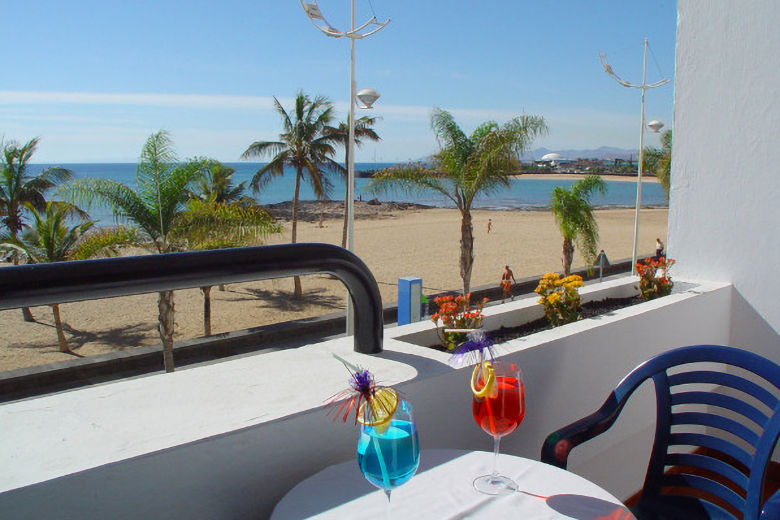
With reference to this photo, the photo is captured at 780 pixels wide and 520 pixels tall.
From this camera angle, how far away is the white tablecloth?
1380mm

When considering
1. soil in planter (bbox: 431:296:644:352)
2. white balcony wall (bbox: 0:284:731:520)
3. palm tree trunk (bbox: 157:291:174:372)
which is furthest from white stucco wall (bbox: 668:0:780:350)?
palm tree trunk (bbox: 157:291:174:372)

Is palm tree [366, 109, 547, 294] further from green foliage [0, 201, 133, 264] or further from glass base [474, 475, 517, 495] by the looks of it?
glass base [474, 475, 517, 495]

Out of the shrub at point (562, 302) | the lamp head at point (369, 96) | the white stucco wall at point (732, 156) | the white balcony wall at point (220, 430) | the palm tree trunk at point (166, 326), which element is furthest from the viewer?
the lamp head at point (369, 96)

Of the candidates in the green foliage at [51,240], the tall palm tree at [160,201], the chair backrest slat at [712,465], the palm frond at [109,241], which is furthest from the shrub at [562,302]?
the green foliage at [51,240]

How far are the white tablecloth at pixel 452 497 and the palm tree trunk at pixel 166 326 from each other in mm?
9731

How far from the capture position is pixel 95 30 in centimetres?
7550

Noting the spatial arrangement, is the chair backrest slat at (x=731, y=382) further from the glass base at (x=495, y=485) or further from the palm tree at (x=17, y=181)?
the palm tree at (x=17, y=181)

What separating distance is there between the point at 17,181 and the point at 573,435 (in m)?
19.9

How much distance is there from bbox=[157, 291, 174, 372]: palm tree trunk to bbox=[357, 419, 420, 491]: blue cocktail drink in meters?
10.1

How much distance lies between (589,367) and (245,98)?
387 ft

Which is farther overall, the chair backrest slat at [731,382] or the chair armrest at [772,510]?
the chair backrest slat at [731,382]

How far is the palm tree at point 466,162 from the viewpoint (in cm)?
1385

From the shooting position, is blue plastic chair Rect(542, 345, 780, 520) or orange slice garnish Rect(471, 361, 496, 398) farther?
blue plastic chair Rect(542, 345, 780, 520)

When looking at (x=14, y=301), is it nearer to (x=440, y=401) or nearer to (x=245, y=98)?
(x=440, y=401)
